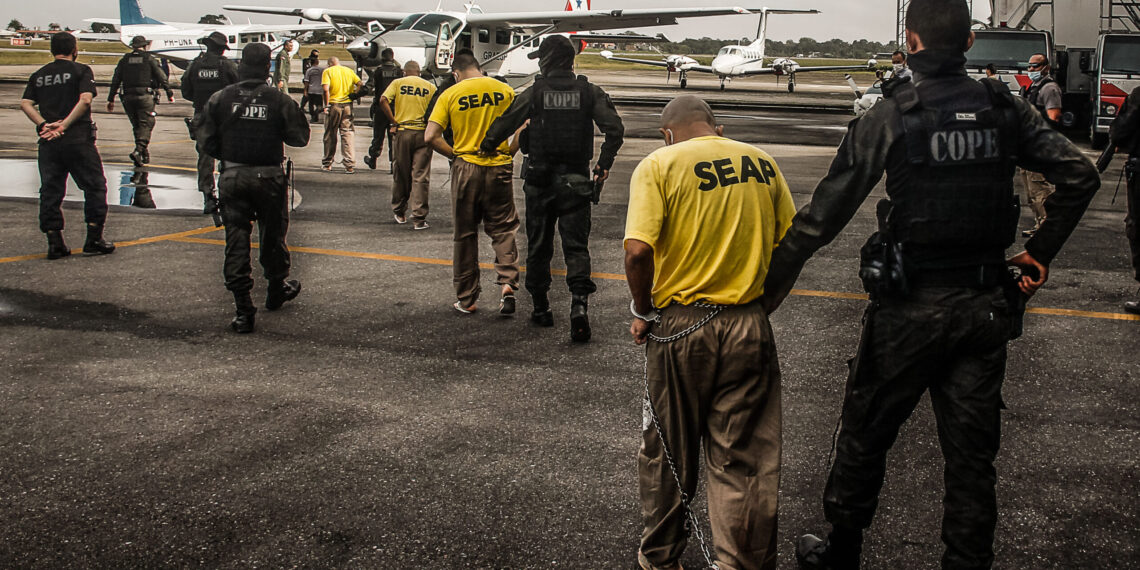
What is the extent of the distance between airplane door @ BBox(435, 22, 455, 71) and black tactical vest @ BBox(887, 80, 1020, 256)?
83.2 ft

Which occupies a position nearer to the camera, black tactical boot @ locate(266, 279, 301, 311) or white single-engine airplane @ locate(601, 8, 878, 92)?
black tactical boot @ locate(266, 279, 301, 311)

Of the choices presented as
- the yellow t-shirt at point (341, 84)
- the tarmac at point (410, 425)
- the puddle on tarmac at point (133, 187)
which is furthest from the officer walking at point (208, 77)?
the yellow t-shirt at point (341, 84)

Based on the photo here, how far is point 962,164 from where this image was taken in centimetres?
315

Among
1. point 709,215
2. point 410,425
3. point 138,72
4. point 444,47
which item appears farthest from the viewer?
point 444,47

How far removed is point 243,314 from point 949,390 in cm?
508

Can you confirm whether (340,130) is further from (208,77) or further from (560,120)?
(560,120)

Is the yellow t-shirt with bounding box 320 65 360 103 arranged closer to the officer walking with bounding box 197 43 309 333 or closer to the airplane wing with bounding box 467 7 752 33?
the officer walking with bounding box 197 43 309 333

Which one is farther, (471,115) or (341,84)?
(341,84)

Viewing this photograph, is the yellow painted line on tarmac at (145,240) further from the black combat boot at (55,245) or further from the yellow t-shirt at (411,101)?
the yellow t-shirt at (411,101)

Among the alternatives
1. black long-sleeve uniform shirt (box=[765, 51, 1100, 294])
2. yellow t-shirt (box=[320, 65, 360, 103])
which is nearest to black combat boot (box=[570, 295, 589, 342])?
black long-sleeve uniform shirt (box=[765, 51, 1100, 294])

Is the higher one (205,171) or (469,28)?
(469,28)

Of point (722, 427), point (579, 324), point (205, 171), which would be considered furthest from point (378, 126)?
point (722, 427)

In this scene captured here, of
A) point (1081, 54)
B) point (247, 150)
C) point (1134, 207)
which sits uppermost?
point (1081, 54)

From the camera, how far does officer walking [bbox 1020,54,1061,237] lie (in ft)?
32.8
